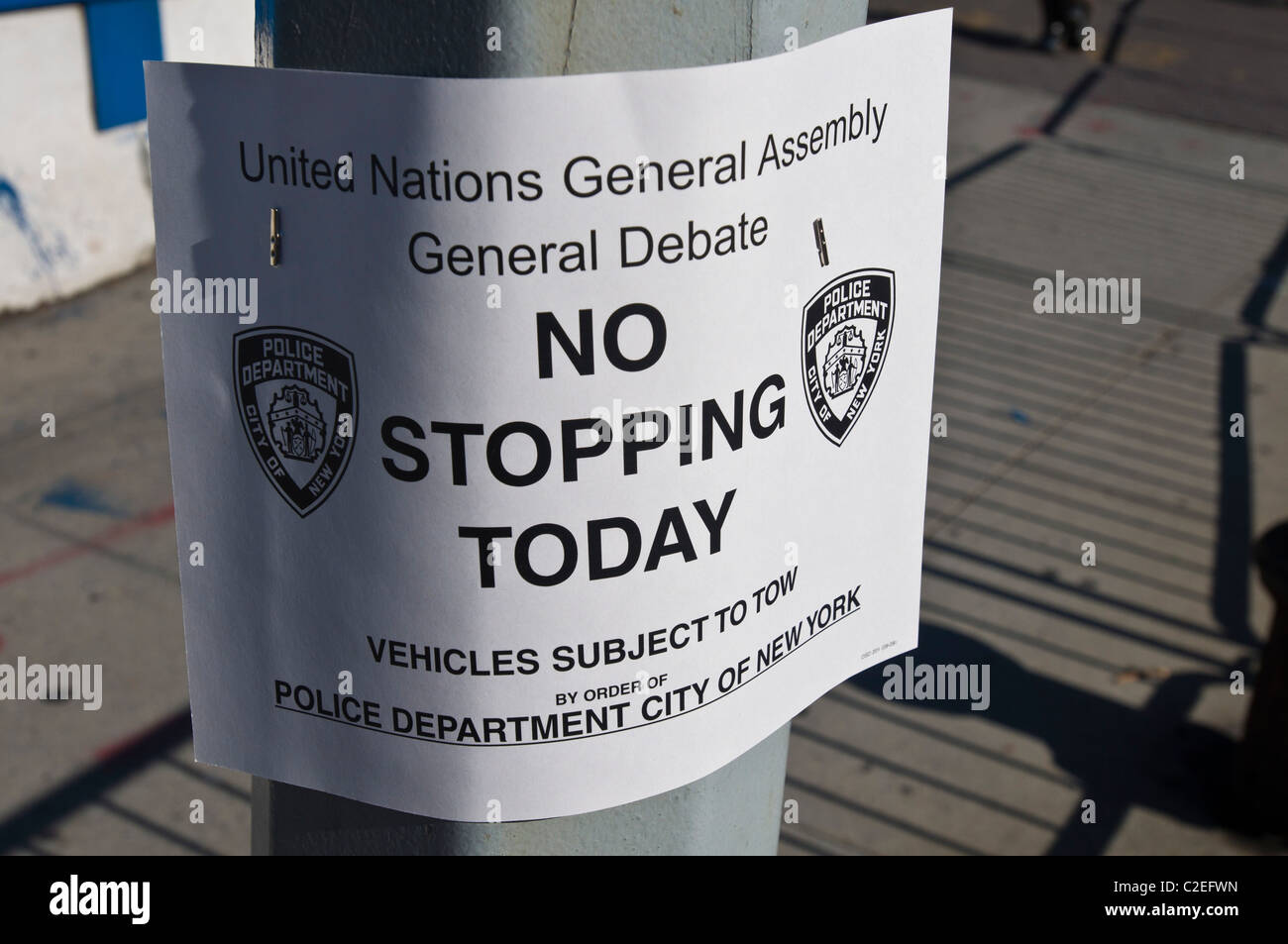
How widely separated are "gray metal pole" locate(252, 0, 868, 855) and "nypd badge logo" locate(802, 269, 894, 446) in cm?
27

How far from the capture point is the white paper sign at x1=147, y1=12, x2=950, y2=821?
1.19m

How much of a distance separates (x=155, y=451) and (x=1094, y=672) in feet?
14.1

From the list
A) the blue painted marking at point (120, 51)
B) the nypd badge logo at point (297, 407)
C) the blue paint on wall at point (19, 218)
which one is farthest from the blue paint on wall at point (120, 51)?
the nypd badge logo at point (297, 407)

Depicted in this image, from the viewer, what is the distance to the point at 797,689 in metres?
1.54

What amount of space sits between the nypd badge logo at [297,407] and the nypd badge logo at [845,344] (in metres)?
0.49

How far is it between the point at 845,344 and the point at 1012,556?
4.34m

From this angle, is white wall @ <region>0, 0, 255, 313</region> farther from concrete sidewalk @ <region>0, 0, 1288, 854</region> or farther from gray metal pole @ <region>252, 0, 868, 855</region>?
gray metal pole @ <region>252, 0, 868, 855</region>

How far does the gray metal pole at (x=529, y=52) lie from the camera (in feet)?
3.76

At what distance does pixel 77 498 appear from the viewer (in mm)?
5742

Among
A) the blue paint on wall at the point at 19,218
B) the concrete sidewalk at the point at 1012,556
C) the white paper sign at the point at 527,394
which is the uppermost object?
the white paper sign at the point at 527,394

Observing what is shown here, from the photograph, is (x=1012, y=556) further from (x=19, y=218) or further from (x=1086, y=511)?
(x=19, y=218)

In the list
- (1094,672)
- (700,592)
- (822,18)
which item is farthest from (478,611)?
(1094,672)

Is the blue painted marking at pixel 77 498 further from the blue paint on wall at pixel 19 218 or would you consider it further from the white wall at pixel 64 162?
the blue paint on wall at pixel 19 218

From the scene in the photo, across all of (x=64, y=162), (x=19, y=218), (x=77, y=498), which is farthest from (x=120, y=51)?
(x=77, y=498)
